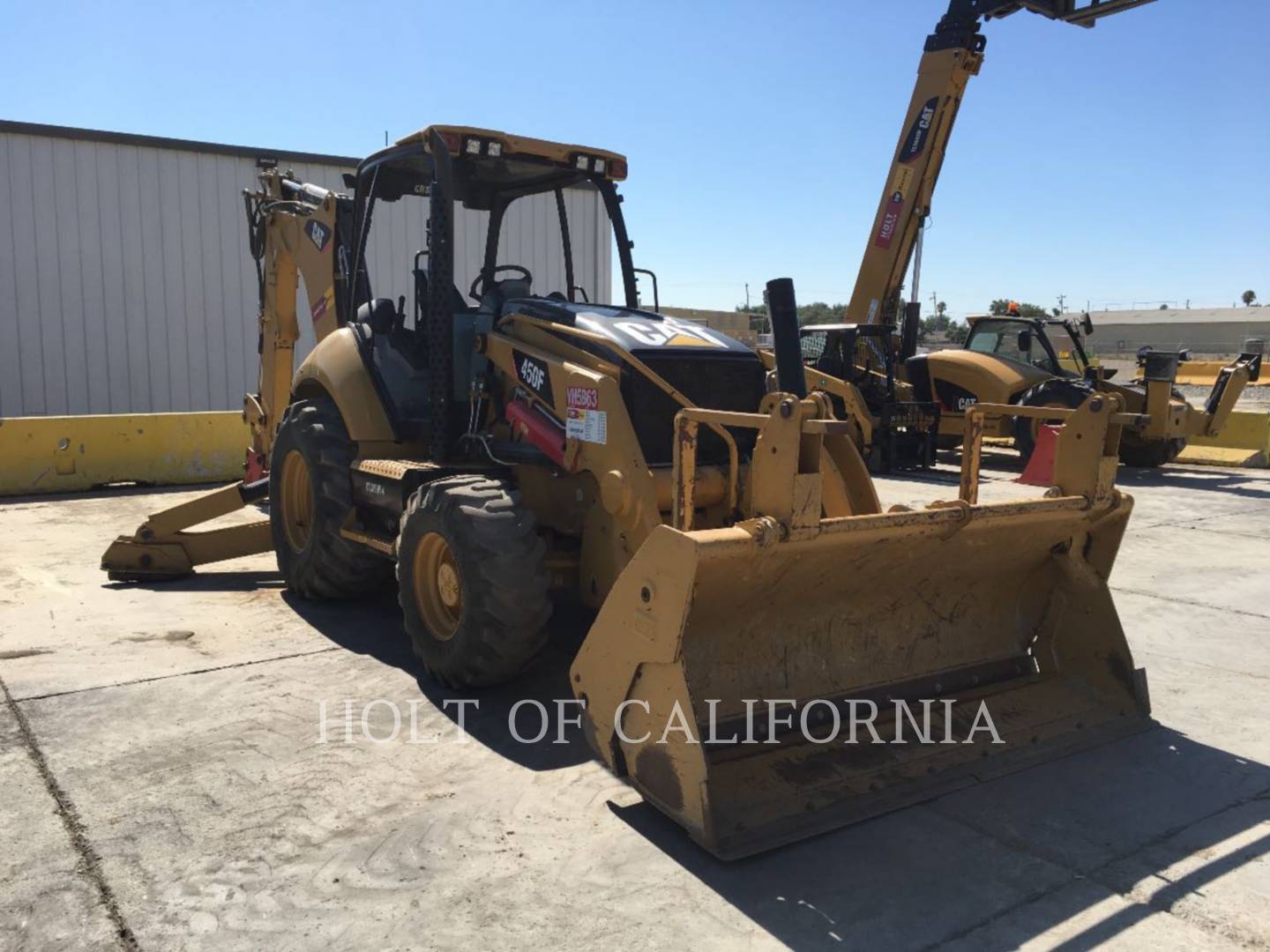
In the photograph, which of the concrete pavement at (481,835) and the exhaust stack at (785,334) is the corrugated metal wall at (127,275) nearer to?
the concrete pavement at (481,835)

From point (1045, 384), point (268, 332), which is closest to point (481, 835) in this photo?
point (268, 332)

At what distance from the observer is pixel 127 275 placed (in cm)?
1372

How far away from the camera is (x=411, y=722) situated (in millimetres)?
4520

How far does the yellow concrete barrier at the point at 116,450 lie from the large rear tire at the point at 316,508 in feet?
18.3

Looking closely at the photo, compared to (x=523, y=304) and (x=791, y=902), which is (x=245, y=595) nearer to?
(x=523, y=304)

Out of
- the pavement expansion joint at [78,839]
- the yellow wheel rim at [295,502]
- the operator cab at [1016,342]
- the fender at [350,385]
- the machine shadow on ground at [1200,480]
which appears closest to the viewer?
the pavement expansion joint at [78,839]

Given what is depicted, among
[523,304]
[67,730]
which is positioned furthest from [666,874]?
[523,304]

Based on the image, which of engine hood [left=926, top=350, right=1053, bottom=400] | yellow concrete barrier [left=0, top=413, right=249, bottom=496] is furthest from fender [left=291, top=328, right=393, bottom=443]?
engine hood [left=926, top=350, right=1053, bottom=400]

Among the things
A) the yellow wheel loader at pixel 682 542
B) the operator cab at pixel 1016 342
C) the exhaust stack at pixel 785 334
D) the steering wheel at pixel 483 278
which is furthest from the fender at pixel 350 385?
the operator cab at pixel 1016 342

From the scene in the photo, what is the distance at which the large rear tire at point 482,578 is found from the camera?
14.5ft

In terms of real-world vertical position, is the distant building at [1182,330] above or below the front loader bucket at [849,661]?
above

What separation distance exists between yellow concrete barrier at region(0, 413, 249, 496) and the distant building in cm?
5775

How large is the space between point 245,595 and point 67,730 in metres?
2.49

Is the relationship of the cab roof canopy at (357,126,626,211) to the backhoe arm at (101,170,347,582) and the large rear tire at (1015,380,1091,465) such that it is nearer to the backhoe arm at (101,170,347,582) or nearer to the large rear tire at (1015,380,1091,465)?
the backhoe arm at (101,170,347,582)
